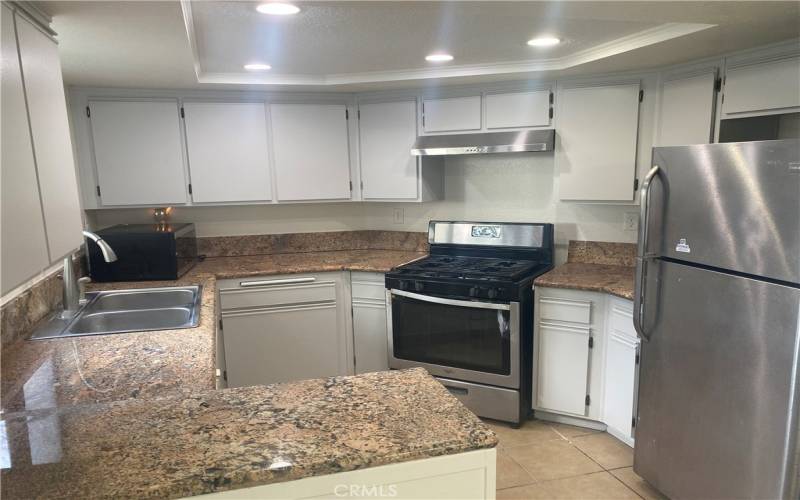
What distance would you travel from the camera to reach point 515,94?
3049 mm

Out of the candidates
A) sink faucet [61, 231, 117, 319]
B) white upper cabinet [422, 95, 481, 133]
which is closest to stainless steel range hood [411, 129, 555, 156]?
white upper cabinet [422, 95, 481, 133]

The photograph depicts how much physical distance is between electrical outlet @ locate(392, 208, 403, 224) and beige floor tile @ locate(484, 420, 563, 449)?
5.15 ft

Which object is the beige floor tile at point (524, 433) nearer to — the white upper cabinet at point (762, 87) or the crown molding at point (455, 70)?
the white upper cabinet at point (762, 87)

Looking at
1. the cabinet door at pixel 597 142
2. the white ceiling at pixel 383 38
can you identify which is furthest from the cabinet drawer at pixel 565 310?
the white ceiling at pixel 383 38

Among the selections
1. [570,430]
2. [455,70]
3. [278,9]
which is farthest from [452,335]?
[278,9]

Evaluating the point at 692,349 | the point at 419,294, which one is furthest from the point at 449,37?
the point at 692,349

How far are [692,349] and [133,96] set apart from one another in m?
3.28

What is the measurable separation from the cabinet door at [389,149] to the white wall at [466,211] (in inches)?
13.1

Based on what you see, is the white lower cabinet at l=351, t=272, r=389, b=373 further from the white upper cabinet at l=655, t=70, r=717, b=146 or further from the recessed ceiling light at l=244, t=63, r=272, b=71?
the white upper cabinet at l=655, t=70, r=717, b=146

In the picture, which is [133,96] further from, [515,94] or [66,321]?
[515,94]

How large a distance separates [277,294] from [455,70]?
5.71ft

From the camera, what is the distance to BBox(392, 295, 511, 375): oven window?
2842mm

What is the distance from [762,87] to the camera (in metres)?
2.18

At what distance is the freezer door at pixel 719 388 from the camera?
5.44 ft
